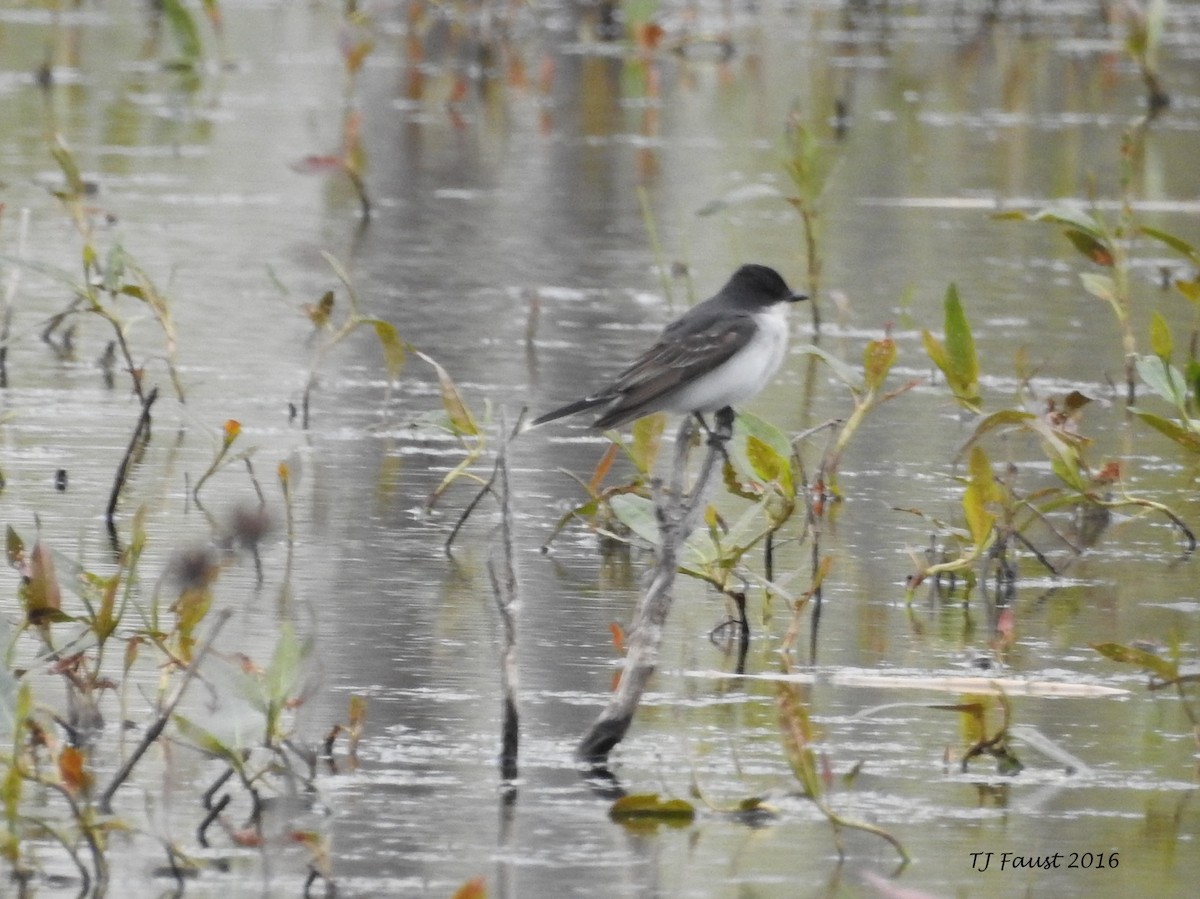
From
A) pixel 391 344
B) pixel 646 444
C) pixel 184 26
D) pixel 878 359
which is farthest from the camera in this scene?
pixel 184 26

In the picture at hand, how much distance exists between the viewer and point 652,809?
521 cm

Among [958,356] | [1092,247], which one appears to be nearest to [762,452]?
[958,356]

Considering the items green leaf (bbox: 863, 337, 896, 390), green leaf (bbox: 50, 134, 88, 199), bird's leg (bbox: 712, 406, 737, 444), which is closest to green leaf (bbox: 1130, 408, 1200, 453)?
green leaf (bbox: 863, 337, 896, 390)

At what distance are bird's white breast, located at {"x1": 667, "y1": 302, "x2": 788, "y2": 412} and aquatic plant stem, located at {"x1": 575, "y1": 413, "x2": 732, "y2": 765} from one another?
69cm

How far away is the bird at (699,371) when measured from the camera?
21.4 ft

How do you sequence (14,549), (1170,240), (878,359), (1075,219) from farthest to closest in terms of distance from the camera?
(1075,219)
(1170,240)
(878,359)
(14,549)

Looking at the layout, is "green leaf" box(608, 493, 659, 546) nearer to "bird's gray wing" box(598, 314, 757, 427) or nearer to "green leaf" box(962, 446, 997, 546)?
"bird's gray wing" box(598, 314, 757, 427)

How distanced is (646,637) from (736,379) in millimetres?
1156

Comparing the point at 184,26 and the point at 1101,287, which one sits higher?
the point at 184,26

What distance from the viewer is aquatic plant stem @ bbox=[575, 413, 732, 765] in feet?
18.2

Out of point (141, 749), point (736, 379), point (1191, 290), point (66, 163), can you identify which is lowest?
point (141, 749)

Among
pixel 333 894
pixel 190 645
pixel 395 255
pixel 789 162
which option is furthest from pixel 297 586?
pixel 395 255

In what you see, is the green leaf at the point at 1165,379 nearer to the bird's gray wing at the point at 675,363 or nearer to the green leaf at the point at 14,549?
the bird's gray wing at the point at 675,363

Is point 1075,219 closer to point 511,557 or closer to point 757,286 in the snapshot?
point 757,286
